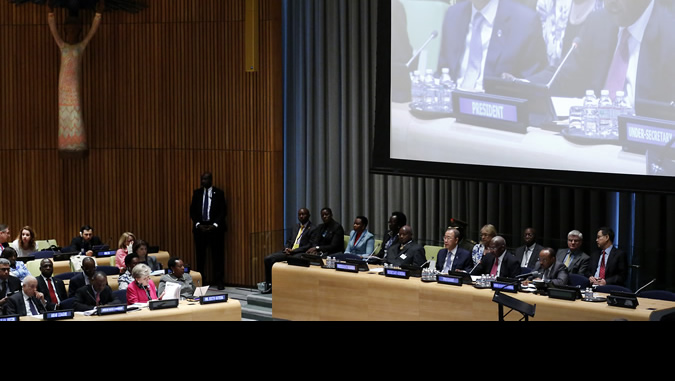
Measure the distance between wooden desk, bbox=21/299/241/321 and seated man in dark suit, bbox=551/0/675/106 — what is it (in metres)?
3.75

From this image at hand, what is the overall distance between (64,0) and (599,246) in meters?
8.10

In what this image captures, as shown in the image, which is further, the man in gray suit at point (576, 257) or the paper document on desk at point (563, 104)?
the man in gray suit at point (576, 257)

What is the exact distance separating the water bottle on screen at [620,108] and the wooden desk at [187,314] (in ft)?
12.4

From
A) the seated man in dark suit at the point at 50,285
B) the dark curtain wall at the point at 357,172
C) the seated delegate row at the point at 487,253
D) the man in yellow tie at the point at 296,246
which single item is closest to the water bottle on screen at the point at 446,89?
the dark curtain wall at the point at 357,172

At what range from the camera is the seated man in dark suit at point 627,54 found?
7605 mm

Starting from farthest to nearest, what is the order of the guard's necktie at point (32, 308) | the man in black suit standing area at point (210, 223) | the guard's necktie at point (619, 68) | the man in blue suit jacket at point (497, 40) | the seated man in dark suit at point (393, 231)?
the man in black suit standing area at point (210, 223) → the seated man in dark suit at point (393, 231) → the man in blue suit jacket at point (497, 40) → the guard's necktie at point (619, 68) → the guard's necktie at point (32, 308)

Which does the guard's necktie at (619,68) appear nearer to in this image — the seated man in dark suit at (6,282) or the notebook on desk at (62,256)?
the seated man in dark suit at (6,282)

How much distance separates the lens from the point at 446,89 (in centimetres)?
922

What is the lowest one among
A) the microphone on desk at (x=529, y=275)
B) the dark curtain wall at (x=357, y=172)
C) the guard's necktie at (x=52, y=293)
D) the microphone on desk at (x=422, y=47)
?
the guard's necktie at (x=52, y=293)

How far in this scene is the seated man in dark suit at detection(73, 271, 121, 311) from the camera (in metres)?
7.94

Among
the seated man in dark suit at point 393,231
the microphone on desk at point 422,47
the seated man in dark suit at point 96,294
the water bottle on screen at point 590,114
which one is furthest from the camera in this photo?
the seated man in dark suit at point 393,231

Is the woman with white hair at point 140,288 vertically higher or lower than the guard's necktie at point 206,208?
lower

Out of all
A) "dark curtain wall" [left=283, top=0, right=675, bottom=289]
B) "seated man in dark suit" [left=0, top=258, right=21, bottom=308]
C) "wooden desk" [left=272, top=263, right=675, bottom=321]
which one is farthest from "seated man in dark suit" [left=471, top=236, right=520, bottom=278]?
"seated man in dark suit" [left=0, top=258, right=21, bottom=308]
